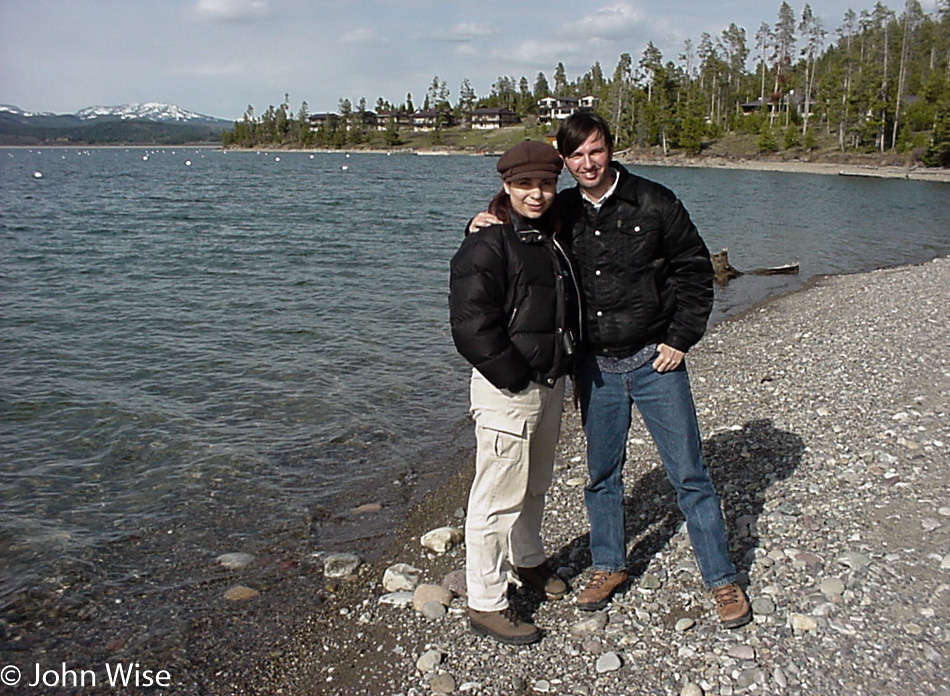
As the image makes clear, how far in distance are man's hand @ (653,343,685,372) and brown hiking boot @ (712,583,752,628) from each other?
1503mm

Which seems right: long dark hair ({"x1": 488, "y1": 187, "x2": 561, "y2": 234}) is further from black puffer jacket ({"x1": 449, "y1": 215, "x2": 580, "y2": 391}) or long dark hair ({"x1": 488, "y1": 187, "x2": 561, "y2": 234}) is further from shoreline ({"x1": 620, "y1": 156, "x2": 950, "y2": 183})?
shoreline ({"x1": 620, "y1": 156, "x2": 950, "y2": 183})

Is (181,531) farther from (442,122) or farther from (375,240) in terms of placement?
(442,122)

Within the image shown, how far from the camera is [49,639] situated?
6.05 m

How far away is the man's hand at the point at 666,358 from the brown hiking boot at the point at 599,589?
5.24ft

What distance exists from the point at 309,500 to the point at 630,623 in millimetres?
4483

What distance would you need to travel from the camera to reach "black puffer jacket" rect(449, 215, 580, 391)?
170 inches

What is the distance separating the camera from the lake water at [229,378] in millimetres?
8094

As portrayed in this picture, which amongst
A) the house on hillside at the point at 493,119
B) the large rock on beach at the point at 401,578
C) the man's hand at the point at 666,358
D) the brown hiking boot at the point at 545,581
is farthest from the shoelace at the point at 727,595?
the house on hillside at the point at 493,119

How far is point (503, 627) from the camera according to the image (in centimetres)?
495

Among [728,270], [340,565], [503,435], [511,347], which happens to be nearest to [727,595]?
[503,435]

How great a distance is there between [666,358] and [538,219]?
3.77ft

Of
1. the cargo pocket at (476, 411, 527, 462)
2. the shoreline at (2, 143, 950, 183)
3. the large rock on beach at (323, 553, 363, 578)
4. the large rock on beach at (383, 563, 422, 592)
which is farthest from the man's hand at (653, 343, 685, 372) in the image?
the shoreline at (2, 143, 950, 183)

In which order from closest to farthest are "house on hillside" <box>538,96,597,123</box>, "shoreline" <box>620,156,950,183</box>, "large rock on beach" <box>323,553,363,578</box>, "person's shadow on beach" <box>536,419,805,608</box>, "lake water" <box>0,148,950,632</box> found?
"person's shadow on beach" <box>536,419,805,608</box>
"large rock on beach" <box>323,553,363,578</box>
"lake water" <box>0,148,950,632</box>
"shoreline" <box>620,156,950,183</box>
"house on hillside" <box>538,96,597,123</box>

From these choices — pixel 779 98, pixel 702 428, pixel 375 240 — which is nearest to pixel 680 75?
pixel 779 98
